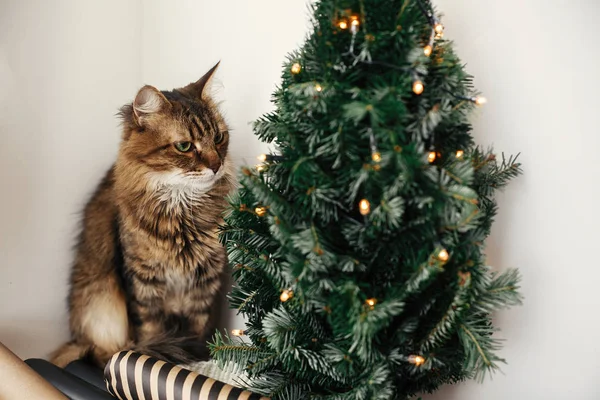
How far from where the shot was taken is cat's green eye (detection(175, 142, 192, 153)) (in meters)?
1.09

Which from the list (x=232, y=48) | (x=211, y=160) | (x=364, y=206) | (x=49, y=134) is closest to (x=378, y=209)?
(x=364, y=206)

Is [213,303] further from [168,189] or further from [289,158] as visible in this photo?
[289,158]

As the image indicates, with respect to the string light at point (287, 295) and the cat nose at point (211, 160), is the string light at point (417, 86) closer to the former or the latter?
the string light at point (287, 295)

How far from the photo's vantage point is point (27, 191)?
123 cm

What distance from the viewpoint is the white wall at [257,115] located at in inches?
32.4

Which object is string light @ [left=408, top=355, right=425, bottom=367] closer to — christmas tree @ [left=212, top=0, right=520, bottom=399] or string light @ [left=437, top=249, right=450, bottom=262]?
christmas tree @ [left=212, top=0, right=520, bottom=399]

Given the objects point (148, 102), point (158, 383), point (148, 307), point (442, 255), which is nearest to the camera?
point (442, 255)

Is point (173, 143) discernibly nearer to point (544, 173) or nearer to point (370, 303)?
point (370, 303)

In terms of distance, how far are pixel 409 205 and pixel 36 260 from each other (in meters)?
1.13

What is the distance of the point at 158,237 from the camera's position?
1.14m

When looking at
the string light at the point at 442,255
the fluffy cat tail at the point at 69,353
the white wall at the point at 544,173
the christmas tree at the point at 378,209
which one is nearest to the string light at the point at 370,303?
the christmas tree at the point at 378,209

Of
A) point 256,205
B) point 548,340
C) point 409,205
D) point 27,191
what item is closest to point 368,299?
point 409,205

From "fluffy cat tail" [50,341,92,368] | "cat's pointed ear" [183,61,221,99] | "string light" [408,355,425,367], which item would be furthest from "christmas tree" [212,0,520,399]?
"fluffy cat tail" [50,341,92,368]

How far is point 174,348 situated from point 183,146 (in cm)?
53
